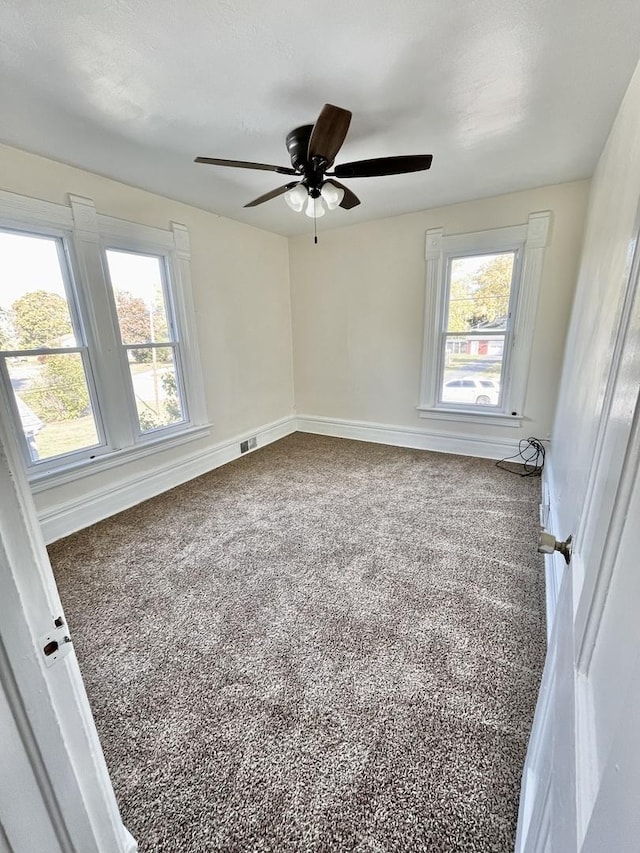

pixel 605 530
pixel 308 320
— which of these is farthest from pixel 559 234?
pixel 605 530

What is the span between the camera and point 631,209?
1.30m

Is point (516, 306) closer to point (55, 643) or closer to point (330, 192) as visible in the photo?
point (330, 192)

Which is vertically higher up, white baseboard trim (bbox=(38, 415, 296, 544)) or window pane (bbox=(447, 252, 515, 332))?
window pane (bbox=(447, 252, 515, 332))

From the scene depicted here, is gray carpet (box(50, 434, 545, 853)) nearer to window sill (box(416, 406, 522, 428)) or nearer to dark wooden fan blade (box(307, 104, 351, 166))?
window sill (box(416, 406, 522, 428))

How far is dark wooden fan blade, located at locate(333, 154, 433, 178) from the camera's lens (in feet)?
6.16

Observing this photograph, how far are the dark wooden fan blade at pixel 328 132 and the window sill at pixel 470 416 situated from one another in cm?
272

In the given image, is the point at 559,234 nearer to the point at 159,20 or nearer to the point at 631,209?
the point at 631,209

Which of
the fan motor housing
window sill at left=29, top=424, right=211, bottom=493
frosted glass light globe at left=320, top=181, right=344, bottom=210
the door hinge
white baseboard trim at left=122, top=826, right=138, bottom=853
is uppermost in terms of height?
the fan motor housing

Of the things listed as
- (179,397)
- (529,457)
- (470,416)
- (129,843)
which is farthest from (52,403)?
(529,457)

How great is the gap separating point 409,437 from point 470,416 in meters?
0.73

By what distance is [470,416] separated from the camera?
12.5ft

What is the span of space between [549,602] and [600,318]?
1.37 m

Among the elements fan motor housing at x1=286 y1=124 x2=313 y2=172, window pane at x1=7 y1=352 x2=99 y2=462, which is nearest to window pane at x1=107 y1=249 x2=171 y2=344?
window pane at x1=7 y1=352 x2=99 y2=462

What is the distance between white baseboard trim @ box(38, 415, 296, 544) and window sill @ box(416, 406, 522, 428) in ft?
6.71
